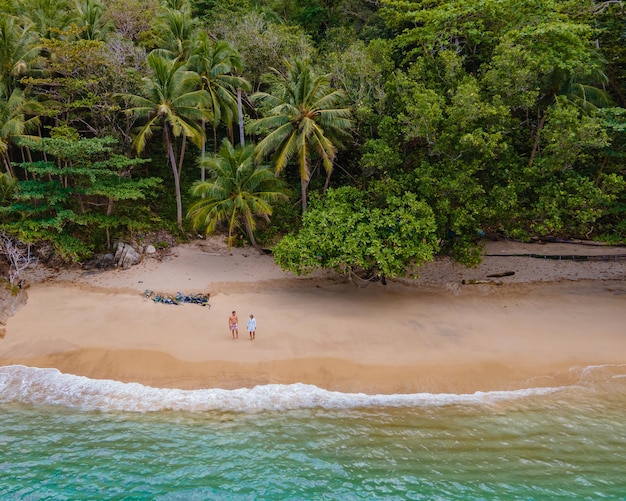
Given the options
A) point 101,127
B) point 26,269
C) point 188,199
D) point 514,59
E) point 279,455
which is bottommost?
point 279,455

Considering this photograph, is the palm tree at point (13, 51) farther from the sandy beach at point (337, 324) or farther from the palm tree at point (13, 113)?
the sandy beach at point (337, 324)

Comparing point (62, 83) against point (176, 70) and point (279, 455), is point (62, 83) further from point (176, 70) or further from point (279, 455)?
point (279, 455)

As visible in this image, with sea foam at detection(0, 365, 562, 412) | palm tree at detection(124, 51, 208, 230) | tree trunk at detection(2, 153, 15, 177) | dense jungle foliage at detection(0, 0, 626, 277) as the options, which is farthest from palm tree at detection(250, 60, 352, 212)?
tree trunk at detection(2, 153, 15, 177)

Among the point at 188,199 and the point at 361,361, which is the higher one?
the point at 188,199

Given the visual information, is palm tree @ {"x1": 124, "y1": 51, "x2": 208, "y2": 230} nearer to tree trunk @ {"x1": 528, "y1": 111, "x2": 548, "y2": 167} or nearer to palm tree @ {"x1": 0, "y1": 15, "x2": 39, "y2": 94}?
palm tree @ {"x1": 0, "y1": 15, "x2": 39, "y2": 94}

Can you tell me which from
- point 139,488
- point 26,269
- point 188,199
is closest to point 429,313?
point 139,488
